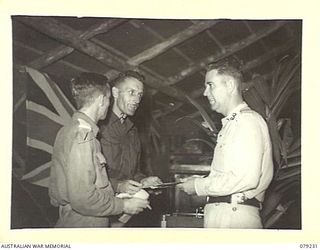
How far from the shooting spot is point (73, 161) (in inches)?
31.4

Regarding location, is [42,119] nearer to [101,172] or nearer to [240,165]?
[101,172]

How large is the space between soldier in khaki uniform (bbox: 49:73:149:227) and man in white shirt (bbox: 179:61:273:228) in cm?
14

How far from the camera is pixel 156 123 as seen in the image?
2.68 feet

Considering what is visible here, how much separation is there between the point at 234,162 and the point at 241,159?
0.01 metres

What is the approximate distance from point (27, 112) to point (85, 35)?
0.16 meters

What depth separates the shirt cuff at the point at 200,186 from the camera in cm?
82

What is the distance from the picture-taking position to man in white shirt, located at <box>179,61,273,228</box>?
0.81 meters

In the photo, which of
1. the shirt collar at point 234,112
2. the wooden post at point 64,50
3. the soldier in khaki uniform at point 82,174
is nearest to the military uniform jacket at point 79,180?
the soldier in khaki uniform at point 82,174

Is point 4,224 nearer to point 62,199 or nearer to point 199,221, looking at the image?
point 62,199

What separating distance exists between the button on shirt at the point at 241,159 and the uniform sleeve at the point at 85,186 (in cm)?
16

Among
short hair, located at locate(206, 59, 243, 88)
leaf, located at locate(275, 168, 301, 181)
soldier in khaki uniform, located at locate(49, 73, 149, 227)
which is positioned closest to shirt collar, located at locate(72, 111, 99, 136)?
soldier in khaki uniform, located at locate(49, 73, 149, 227)

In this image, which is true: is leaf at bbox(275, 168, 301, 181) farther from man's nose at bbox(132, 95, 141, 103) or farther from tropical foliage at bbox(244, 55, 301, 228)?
man's nose at bbox(132, 95, 141, 103)

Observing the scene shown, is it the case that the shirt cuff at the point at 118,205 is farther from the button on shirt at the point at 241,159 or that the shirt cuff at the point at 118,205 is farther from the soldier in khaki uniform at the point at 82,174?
the button on shirt at the point at 241,159

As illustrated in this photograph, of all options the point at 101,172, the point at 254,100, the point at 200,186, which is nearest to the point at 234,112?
the point at 254,100
